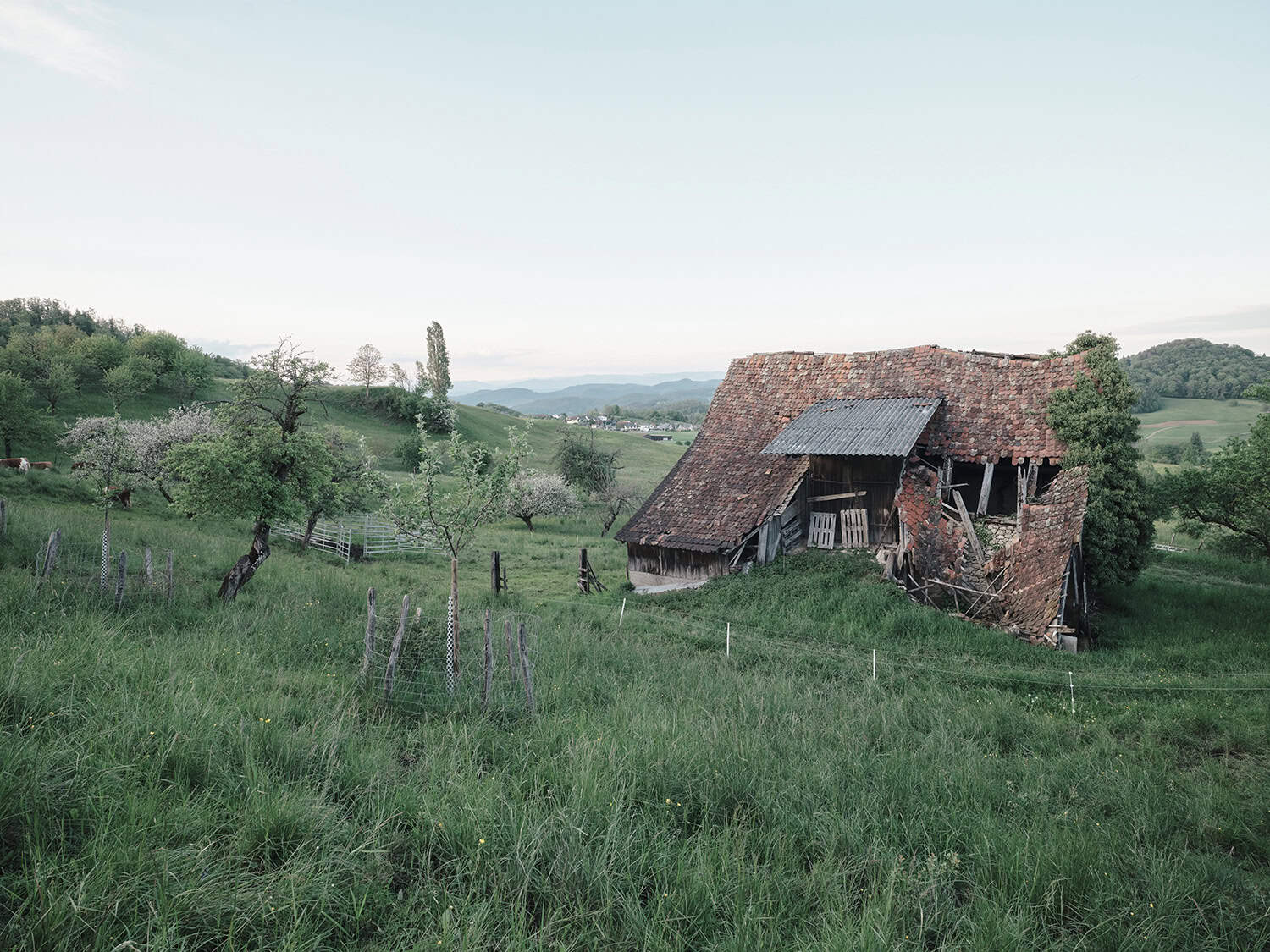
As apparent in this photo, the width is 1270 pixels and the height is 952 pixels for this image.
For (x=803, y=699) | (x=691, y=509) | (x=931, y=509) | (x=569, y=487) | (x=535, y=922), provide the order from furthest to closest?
(x=569, y=487), (x=691, y=509), (x=931, y=509), (x=803, y=699), (x=535, y=922)

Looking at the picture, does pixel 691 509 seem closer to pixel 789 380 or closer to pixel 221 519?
pixel 789 380

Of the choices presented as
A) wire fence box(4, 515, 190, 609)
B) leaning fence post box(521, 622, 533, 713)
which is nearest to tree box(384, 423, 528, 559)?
wire fence box(4, 515, 190, 609)

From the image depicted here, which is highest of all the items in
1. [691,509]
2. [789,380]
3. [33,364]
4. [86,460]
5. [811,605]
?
[33,364]

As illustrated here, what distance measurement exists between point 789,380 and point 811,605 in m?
9.83

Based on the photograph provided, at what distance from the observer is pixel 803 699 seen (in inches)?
393

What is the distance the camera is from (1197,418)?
3295 inches

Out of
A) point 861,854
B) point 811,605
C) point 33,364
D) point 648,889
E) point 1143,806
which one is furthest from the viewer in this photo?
point 33,364

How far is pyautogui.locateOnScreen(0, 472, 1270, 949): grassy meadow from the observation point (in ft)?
14.0

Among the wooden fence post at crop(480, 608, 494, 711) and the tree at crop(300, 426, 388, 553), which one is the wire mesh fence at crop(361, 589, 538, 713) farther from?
the tree at crop(300, 426, 388, 553)

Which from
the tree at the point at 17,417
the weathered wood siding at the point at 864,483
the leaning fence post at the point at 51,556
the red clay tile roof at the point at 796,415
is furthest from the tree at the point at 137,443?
the weathered wood siding at the point at 864,483

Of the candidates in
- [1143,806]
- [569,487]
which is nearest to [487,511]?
[1143,806]

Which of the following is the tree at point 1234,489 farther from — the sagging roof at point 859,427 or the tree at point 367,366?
the tree at point 367,366

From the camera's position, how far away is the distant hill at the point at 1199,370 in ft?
284

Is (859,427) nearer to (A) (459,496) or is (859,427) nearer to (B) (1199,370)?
(A) (459,496)
